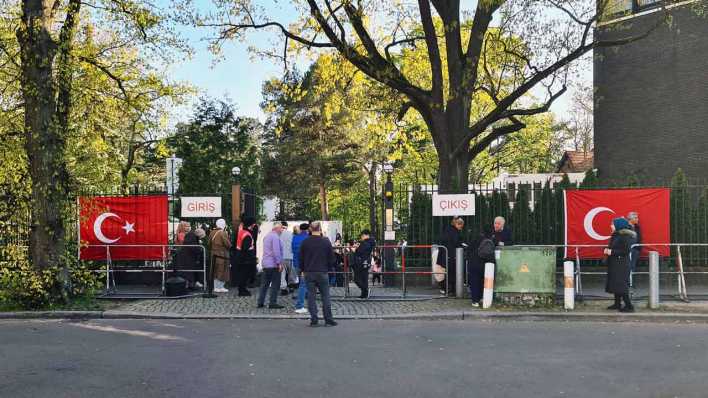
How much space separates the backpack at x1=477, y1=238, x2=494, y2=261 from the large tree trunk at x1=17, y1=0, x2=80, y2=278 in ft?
27.7

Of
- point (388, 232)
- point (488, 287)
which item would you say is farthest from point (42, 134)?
point (488, 287)

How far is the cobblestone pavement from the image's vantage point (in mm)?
12133

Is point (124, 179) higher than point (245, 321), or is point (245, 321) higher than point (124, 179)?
point (124, 179)

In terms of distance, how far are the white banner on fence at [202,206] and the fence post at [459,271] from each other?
609cm

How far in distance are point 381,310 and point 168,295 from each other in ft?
16.4

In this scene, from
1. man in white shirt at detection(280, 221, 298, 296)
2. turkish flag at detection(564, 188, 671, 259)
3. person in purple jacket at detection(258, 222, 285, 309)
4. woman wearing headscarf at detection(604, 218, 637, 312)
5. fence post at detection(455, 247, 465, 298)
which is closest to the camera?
woman wearing headscarf at detection(604, 218, 637, 312)

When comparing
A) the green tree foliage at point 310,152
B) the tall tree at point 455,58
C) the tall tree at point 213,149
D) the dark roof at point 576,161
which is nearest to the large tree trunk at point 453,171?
the tall tree at point 455,58

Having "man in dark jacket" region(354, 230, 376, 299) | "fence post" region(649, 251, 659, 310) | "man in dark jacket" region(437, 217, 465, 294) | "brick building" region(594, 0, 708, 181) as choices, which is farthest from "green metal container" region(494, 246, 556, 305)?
"brick building" region(594, 0, 708, 181)

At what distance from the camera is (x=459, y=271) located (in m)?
13.6

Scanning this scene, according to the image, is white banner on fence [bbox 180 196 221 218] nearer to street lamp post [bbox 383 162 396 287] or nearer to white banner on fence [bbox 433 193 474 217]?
street lamp post [bbox 383 162 396 287]

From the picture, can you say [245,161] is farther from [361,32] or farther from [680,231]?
[680,231]

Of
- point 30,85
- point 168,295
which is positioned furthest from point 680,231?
point 30,85

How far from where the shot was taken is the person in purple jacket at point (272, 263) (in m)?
12.3

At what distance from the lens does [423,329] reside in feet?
34.1
